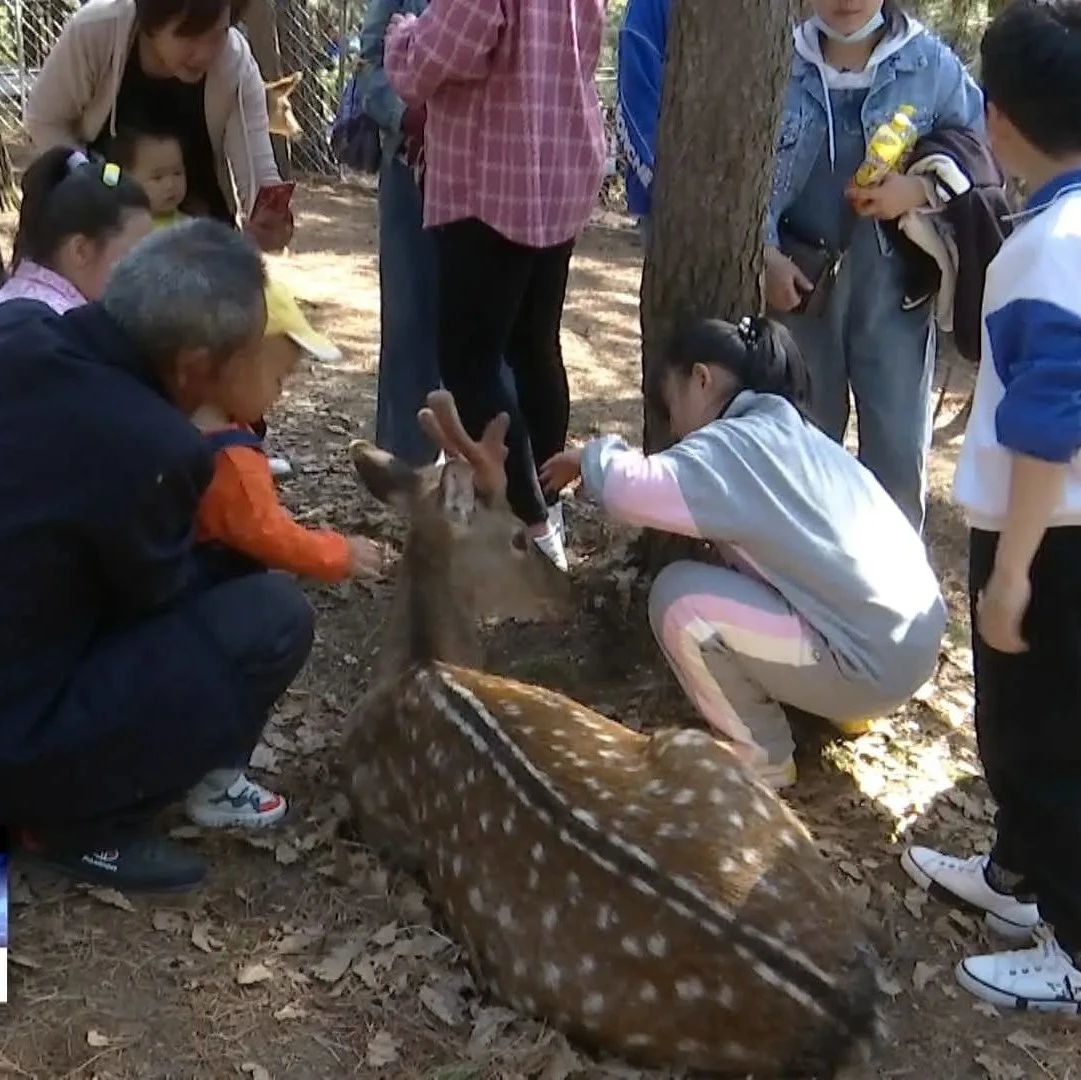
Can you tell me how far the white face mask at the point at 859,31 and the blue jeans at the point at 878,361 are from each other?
55 centimetres

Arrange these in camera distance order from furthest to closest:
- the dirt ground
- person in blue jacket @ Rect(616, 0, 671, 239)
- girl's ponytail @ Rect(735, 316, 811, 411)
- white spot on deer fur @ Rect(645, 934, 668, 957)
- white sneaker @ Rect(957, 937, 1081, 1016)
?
person in blue jacket @ Rect(616, 0, 671, 239) → girl's ponytail @ Rect(735, 316, 811, 411) → white sneaker @ Rect(957, 937, 1081, 1016) → the dirt ground → white spot on deer fur @ Rect(645, 934, 668, 957)

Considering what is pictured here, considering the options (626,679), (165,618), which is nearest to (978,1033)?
(626,679)

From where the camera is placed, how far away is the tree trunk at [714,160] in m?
4.12

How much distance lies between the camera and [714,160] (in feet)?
13.9

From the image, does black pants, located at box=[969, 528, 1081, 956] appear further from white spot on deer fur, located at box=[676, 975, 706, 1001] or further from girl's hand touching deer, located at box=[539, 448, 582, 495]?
girl's hand touching deer, located at box=[539, 448, 582, 495]

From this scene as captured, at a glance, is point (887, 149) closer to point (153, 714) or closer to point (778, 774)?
point (778, 774)

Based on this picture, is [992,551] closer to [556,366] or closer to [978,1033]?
[978,1033]

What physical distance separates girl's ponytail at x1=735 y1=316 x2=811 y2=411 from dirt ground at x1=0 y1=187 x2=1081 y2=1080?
98cm

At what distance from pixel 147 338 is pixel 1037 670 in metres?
2.02

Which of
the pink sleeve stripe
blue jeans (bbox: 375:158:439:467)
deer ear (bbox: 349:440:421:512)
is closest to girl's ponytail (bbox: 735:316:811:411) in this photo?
the pink sleeve stripe

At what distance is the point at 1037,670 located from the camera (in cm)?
330

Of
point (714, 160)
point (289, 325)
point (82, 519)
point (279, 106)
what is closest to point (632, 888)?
point (82, 519)

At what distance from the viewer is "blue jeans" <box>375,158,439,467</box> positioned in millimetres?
5465

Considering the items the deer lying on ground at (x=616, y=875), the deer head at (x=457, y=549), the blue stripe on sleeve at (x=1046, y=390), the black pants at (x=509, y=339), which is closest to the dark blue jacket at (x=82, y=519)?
the deer lying on ground at (x=616, y=875)
